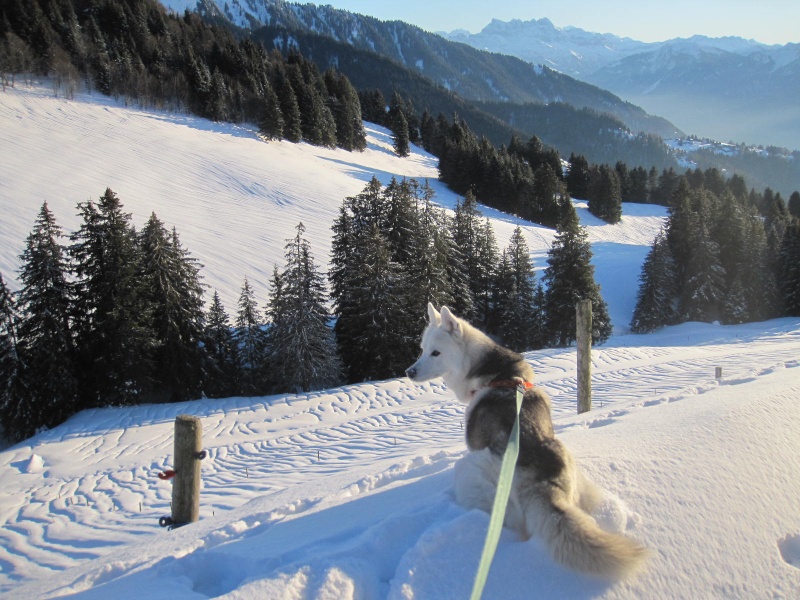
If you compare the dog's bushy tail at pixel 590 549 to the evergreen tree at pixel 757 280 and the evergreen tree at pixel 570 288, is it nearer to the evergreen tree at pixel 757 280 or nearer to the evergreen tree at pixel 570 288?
the evergreen tree at pixel 570 288

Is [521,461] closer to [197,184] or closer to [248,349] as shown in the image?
[248,349]

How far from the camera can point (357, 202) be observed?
34.8 metres

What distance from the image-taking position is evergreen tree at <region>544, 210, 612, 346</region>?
1314 inches

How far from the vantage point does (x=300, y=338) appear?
2333 cm

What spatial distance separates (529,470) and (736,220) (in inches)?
2132

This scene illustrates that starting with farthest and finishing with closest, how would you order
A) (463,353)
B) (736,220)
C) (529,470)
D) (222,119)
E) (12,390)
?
(222,119), (736,220), (12,390), (463,353), (529,470)

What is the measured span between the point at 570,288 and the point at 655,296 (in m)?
12.1

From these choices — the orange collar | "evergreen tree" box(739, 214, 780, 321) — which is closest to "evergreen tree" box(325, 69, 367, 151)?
"evergreen tree" box(739, 214, 780, 321)

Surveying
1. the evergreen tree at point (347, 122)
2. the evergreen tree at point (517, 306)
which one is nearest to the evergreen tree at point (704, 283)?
the evergreen tree at point (517, 306)

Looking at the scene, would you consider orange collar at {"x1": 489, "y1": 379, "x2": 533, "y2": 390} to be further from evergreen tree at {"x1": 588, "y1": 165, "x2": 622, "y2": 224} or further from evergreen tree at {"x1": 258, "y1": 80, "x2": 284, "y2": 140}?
evergreen tree at {"x1": 588, "y1": 165, "x2": 622, "y2": 224}

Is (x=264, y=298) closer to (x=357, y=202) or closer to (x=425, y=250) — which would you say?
(x=357, y=202)

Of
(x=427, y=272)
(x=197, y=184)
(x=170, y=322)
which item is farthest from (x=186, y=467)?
(x=197, y=184)

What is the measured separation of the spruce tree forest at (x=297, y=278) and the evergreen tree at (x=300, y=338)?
0.35ft

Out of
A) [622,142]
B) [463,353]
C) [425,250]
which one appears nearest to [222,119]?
[425,250]
